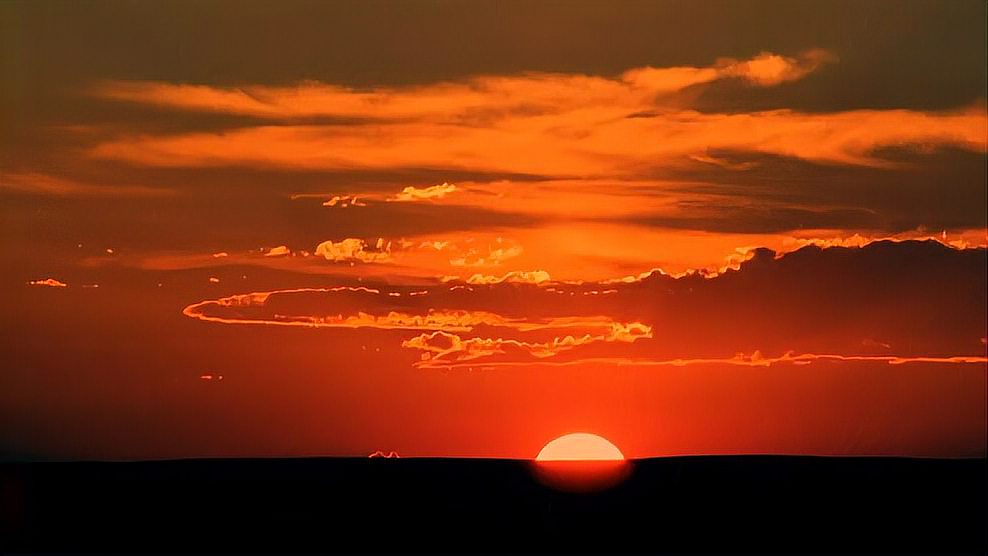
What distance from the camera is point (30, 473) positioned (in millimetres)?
21219

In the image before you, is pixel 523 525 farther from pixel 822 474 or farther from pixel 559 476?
pixel 822 474

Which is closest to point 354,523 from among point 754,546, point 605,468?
point 605,468

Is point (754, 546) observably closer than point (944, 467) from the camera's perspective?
Yes

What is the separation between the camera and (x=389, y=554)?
2066 centimetres

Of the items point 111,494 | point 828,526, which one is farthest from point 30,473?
point 828,526

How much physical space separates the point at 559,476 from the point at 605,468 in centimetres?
79

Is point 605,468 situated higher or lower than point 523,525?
higher

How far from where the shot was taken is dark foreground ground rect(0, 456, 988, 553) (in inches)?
818

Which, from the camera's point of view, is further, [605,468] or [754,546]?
[605,468]

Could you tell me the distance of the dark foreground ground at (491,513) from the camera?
20.8 m

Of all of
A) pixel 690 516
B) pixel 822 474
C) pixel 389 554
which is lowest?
pixel 389 554

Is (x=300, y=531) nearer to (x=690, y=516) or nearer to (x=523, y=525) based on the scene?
(x=523, y=525)

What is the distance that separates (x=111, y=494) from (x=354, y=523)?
10.9 ft

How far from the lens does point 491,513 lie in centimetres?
2122
